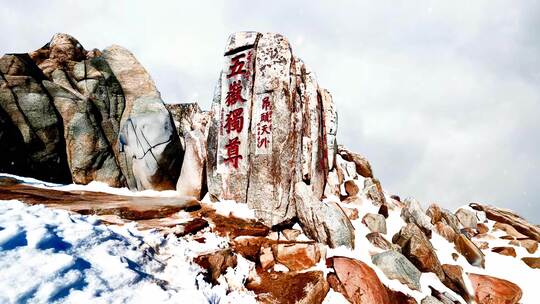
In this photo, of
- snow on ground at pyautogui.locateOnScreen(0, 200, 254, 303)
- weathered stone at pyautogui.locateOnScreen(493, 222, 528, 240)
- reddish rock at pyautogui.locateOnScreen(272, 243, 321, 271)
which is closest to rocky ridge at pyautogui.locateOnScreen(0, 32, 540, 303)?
reddish rock at pyautogui.locateOnScreen(272, 243, 321, 271)

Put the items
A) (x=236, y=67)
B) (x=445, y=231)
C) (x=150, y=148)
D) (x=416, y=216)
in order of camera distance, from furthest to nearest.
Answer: (x=150, y=148) < (x=445, y=231) < (x=416, y=216) < (x=236, y=67)

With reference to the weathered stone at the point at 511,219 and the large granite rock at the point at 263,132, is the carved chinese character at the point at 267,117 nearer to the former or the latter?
the large granite rock at the point at 263,132

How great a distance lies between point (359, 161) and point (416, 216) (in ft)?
18.7

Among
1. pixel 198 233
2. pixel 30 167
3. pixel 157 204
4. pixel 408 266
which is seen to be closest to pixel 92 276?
pixel 198 233

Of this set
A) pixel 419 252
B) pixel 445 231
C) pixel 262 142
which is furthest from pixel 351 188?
pixel 262 142

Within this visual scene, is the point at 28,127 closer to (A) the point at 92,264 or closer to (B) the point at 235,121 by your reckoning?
(B) the point at 235,121

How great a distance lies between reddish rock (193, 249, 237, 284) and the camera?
7.41 meters

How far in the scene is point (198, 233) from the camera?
30.1 ft

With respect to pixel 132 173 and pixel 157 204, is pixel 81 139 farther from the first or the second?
pixel 157 204

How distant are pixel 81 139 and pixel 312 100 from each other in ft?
40.4

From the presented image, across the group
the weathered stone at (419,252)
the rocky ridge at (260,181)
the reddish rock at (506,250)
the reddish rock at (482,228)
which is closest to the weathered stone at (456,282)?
the rocky ridge at (260,181)

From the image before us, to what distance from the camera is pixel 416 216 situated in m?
13.2

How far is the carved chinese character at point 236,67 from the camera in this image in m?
12.6

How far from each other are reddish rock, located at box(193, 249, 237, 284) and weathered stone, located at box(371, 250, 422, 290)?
15.0 feet
